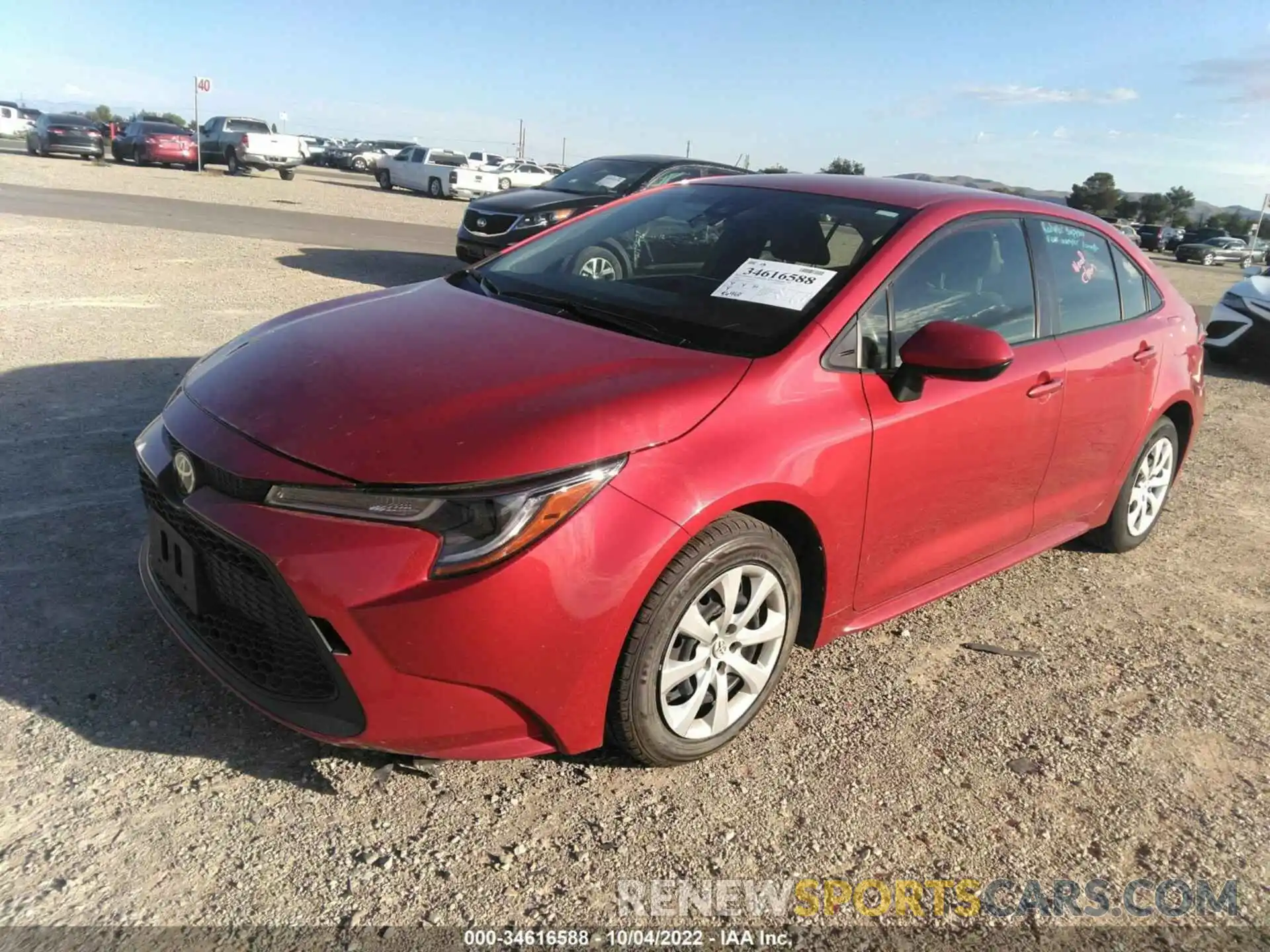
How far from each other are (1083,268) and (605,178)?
8.45 m

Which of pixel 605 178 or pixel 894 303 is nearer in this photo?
pixel 894 303

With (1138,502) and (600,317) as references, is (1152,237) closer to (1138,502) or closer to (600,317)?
(1138,502)

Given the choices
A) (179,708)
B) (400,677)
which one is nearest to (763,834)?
(400,677)

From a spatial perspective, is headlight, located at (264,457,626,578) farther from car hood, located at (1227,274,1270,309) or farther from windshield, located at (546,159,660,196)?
car hood, located at (1227,274,1270,309)

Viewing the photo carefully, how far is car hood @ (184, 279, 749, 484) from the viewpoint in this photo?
91.9 inches

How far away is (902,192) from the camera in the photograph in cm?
364

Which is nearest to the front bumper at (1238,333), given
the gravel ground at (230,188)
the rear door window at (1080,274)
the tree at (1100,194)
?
the rear door window at (1080,274)

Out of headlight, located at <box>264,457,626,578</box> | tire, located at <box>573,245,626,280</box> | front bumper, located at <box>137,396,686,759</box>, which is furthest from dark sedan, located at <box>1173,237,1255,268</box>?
headlight, located at <box>264,457,626,578</box>

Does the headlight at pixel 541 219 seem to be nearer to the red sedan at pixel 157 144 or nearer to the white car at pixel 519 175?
the white car at pixel 519 175

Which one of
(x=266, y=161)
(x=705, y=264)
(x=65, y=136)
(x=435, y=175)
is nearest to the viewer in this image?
(x=705, y=264)

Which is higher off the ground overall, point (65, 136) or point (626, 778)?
Answer: point (65, 136)

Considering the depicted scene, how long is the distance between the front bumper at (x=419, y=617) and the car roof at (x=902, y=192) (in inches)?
72.4

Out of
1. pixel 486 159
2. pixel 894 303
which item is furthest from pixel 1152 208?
pixel 894 303

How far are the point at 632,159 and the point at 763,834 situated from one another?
10.7m
